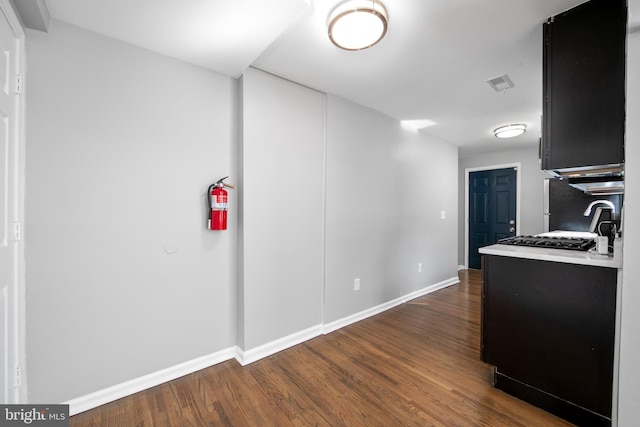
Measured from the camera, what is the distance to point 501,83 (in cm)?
251

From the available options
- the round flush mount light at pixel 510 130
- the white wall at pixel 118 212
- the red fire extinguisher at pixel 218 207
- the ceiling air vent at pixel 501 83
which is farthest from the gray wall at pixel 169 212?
the round flush mount light at pixel 510 130

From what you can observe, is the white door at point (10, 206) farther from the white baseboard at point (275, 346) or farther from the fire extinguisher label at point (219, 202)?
the white baseboard at point (275, 346)

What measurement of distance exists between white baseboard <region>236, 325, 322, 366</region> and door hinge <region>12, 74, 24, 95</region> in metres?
2.16

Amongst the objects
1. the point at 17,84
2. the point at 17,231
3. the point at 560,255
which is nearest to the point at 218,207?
the point at 17,231

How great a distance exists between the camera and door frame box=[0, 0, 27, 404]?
4.67ft

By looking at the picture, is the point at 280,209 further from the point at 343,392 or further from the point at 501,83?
the point at 501,83

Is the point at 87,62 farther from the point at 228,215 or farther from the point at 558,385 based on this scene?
the point at 558,385

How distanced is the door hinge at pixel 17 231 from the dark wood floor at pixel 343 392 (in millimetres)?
1117

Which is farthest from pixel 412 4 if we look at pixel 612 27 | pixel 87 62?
pixel 87 62

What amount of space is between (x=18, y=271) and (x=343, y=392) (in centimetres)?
204

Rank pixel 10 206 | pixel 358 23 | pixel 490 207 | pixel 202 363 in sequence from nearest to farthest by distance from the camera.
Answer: pixel 10 206
pixel 358 23
pixel 202 363
pixel 490 207

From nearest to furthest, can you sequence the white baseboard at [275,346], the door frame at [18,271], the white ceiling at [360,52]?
the door frame at [18,271], the white ceiling at [360,52], the white baseboard at [275,346]

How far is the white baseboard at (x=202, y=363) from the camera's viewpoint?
1.75 m

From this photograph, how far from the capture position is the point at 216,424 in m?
1.63
